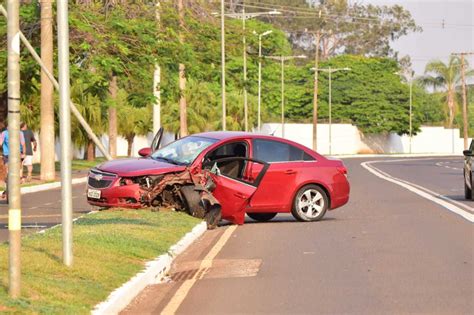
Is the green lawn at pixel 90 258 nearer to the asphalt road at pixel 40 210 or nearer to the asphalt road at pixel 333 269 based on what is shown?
the asphalt road at pixel 333 269

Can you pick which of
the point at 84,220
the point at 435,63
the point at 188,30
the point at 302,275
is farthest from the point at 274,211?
the point at 435,63

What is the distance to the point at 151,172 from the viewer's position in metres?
20.9

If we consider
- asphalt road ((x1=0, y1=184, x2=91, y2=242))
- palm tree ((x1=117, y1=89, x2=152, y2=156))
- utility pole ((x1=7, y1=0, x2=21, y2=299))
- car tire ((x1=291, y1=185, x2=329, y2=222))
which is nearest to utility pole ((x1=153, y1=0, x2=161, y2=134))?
asphalt road ((x1=0, y1=184, x2=91, y2=242))

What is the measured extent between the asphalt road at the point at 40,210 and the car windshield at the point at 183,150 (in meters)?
2.14

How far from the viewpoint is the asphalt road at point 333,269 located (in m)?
11.5

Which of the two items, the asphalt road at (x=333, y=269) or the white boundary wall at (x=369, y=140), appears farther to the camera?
the white boundary wall at (x=369, y=140)

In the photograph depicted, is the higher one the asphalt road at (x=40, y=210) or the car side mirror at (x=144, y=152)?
the car side mirror at (x=144, y=152)

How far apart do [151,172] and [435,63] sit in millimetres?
111288

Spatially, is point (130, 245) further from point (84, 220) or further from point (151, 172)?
point (151, 172)

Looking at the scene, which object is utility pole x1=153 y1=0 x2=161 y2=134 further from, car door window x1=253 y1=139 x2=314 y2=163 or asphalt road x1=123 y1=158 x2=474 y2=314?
asphalt road x1=123 y1=158 x2=474 y2=314

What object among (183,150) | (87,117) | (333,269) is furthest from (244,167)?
(87,117)

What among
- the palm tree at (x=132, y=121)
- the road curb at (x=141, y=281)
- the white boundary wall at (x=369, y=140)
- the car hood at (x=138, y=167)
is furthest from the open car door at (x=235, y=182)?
the white boundary wall at (x=369, y=140)

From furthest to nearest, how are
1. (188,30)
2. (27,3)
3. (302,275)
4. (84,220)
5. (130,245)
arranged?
(188,30)
(27,3)
(84,220)
(130,245)
(302,275)

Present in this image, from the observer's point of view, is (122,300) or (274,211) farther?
(274,211)
